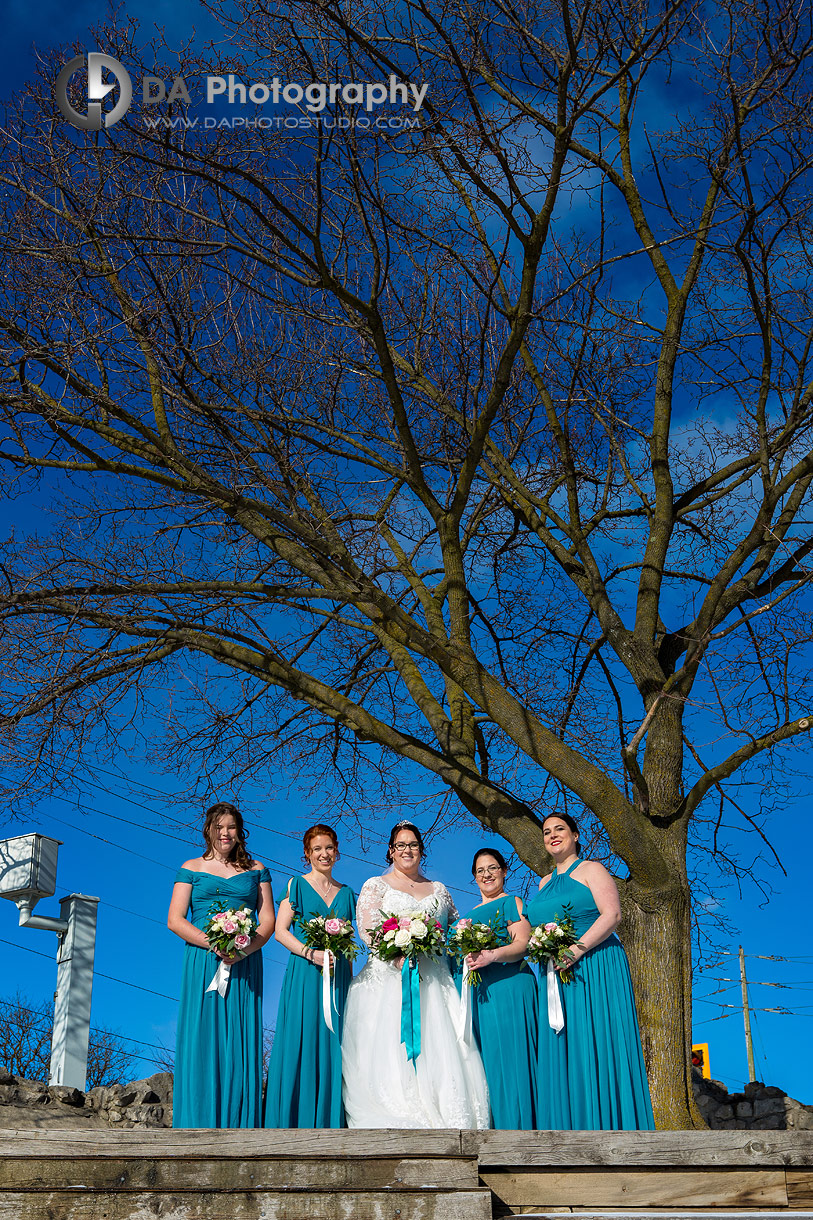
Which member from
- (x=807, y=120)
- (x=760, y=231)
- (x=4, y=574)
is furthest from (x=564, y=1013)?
(x=807, y=120)

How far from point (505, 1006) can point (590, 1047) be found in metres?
0.59

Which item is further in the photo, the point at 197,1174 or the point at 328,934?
the point at 328,934

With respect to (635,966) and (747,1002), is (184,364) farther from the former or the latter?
(747,1002)

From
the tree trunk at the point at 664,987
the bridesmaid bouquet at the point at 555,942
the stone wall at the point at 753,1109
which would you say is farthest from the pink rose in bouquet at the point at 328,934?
the stone wall at the point at 753,1109

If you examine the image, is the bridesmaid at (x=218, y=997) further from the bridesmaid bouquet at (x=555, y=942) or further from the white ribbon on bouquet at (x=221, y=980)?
the bridesmaid bouquet at (x=555, y=942)

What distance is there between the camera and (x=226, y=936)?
6.64 metres

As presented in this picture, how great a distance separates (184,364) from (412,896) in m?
4.85

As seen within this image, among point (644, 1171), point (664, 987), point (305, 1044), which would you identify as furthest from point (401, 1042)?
point (664, 987)

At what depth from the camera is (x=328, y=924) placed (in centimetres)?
675

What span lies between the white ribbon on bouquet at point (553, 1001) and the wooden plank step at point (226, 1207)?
8.25 ft

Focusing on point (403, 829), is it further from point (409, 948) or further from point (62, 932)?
point (62, 932)

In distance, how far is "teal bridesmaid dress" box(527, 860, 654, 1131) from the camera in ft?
22.3

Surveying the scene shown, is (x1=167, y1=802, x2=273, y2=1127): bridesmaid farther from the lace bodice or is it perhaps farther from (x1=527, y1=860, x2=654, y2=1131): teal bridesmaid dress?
(x1=527, y1=860, x2=654, y2=1131): teal bridesmaid dress

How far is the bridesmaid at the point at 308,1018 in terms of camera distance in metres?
6.71
